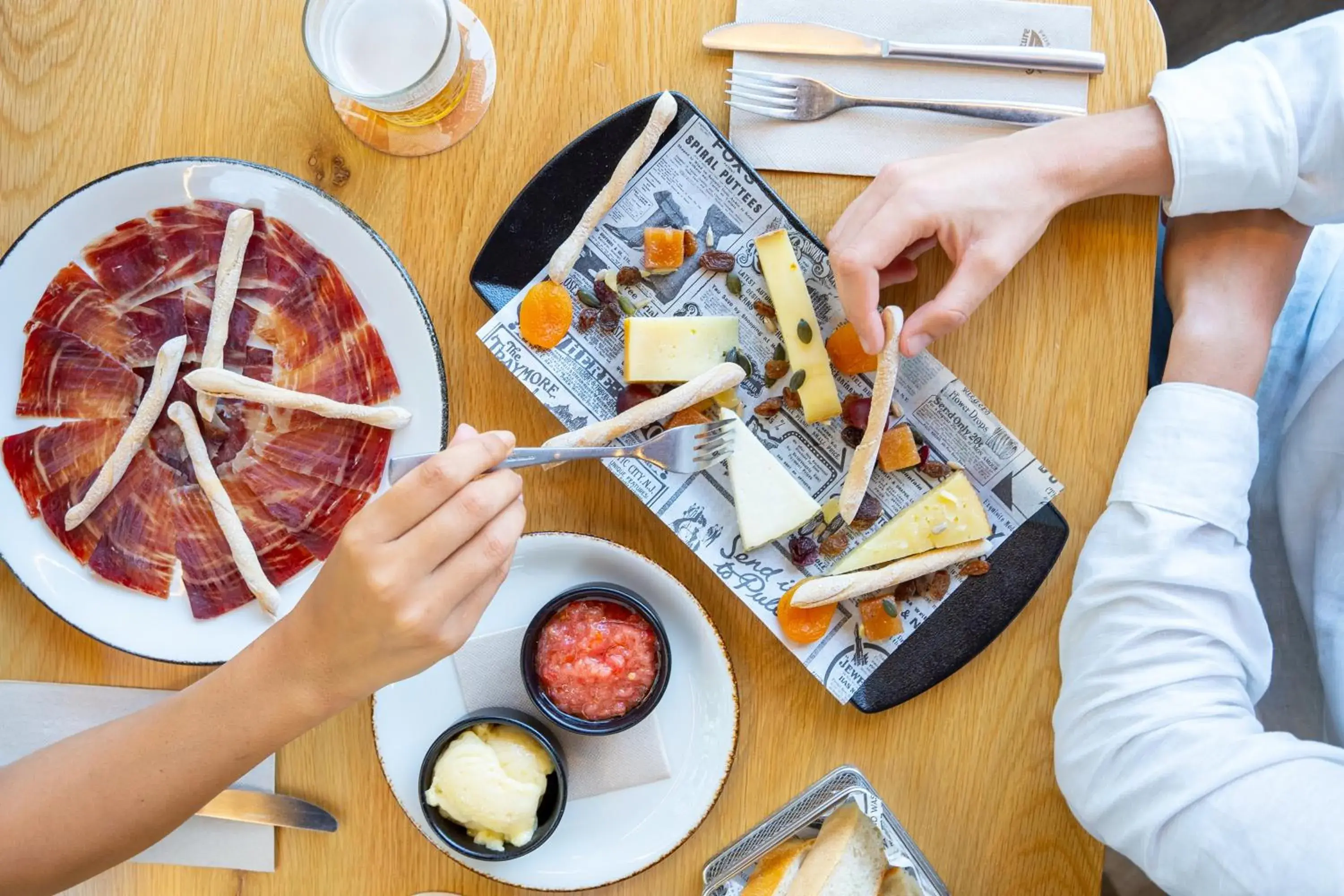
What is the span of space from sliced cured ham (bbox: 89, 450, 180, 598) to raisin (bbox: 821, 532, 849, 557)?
32.0 inches

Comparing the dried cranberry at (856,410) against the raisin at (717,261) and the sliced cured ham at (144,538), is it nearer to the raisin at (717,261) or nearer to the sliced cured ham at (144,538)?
the raisin at (717,261)

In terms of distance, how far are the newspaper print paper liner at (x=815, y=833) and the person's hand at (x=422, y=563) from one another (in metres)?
0.48

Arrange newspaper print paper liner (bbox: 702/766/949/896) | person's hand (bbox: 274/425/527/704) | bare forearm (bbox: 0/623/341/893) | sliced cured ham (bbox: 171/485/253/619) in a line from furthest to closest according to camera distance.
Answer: sliced cured ham (bbox: 171/485/253/619) → newspaper print paper liner (bbox: 702/766/949/896) → bare forearm (bbox: 0/623/341/893) → person's hand (bbox: 274/425/527/704)

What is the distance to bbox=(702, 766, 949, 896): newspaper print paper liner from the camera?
3.61ft

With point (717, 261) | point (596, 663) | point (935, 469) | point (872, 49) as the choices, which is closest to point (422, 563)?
point (596, 663)

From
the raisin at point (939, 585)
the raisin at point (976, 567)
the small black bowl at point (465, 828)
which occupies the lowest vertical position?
the small black bowl at point (465, 828)

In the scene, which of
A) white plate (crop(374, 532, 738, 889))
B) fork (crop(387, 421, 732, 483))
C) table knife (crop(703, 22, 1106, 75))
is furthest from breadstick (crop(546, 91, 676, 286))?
white plate (crop(374, 532, 738, 889))

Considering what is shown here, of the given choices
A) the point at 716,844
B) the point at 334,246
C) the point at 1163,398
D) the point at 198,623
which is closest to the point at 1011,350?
the point at 1163,398

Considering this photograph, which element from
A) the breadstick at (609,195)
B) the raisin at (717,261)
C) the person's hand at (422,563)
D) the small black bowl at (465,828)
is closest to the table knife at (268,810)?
the small black bowl at (465,828)

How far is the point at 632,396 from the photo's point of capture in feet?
3.96

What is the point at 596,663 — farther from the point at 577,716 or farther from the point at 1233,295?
the point at 1233,295

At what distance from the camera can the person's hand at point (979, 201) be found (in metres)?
1.12

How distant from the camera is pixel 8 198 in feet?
4.00

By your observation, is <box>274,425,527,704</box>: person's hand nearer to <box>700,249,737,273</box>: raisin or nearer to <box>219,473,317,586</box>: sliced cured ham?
<box>219,473,317,586</box>: sliced cured ham
